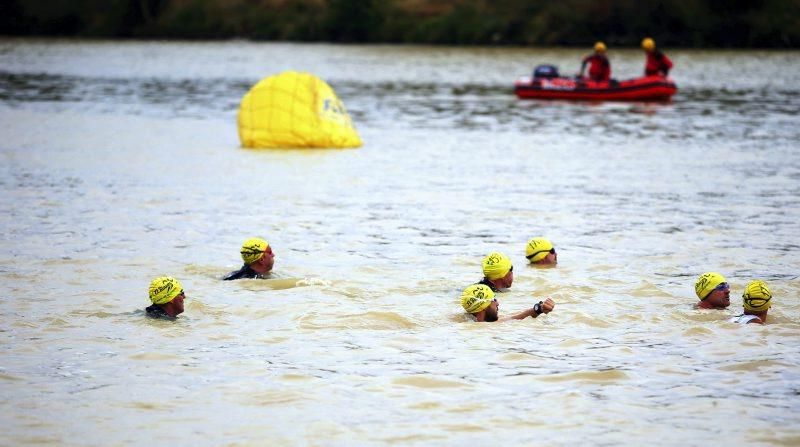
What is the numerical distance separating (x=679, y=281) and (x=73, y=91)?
34693 millimetres

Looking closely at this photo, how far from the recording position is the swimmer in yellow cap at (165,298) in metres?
12.7

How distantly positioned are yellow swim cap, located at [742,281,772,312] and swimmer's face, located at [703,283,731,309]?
1.57 feet

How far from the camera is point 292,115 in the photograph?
27.8m

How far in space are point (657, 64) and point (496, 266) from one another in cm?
2771

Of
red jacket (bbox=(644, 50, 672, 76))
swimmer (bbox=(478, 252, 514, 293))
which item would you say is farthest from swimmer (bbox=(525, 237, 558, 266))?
red jacket (bbox=(644, 50, 672, 76))

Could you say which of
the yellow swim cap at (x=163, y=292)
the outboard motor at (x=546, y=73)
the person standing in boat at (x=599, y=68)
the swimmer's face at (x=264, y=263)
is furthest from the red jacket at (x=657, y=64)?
the yellow swim cap at (x=163, y=292)

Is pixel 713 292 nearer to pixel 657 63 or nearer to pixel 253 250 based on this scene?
pixel 253 250

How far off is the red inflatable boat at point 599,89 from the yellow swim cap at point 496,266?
26.6 m

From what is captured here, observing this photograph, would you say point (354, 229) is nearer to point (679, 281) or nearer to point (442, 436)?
point (679, 281)

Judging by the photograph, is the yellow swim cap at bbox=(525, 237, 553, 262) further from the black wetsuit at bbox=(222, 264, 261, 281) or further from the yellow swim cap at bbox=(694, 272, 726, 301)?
the black wetsuit at bbox=(222, 264, 261, 281)

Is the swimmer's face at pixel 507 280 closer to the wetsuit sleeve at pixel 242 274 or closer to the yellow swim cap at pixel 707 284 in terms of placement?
the yellow swim cap at pixel 707 284

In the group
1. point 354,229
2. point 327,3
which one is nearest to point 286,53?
point 327,3

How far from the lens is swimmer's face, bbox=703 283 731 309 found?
1302 cm

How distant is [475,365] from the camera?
1129cm
